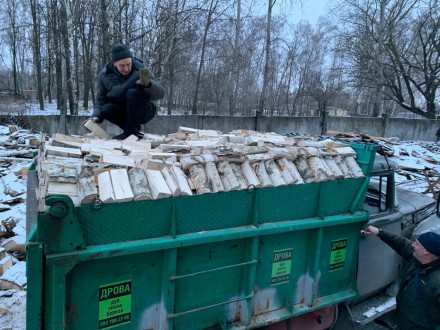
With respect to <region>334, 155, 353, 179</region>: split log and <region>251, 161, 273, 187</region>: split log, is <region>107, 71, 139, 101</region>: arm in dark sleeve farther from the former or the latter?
<region>334, 155, 353, 179</region>: split log

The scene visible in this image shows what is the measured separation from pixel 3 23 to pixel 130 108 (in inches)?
1285

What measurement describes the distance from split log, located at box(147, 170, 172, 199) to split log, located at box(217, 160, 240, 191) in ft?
1.42

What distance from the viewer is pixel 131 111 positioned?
4.49 meters

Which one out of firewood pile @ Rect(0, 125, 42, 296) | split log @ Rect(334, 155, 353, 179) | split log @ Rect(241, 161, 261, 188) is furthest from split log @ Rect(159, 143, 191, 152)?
firewood pile @ Rect(0, 125, 42, 296)

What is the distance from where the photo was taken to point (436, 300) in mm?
2812

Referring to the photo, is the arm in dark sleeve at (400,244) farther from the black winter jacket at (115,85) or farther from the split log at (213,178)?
the black winter jacket at (115,85)

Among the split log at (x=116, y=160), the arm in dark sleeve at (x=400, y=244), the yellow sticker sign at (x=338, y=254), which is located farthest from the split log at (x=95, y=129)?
the arm in dark sleeve at (x=400, y=244)

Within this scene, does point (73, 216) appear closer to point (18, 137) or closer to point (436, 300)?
point (436, 300)

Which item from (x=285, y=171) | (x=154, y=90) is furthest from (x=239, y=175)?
(x=154, y=90)

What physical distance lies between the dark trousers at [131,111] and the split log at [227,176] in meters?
2.34

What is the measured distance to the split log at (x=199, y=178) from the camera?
7.35ft

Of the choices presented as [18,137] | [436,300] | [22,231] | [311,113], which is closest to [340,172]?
[436,300]

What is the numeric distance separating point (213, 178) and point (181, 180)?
0.23m

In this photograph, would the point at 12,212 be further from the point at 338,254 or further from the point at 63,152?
the point at 338,254
